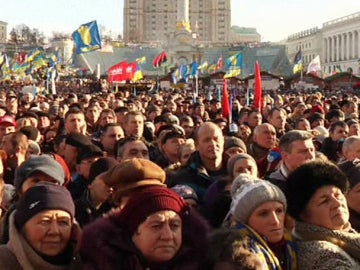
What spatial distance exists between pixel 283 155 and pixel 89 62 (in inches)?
3201

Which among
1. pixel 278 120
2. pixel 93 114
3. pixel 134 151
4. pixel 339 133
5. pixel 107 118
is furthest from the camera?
pixel 93 114

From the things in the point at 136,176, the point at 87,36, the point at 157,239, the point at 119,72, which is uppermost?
the point at 87,36

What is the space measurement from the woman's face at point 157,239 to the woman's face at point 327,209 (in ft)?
2.44

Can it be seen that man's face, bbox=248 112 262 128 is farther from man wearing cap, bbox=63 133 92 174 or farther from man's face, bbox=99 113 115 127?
man wearing cap, bbox=63 133 92 174

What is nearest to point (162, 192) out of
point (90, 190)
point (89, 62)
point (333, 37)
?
point (90, 190)

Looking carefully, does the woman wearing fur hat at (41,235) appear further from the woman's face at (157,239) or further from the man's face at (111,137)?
the man's face at (111,137)

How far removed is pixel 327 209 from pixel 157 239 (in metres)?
0.89

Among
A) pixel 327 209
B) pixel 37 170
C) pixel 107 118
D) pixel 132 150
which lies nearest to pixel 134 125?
pixel 107 118

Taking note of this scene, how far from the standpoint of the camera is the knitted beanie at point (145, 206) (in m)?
2.77

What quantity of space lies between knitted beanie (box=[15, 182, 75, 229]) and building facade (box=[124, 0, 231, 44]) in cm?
12881

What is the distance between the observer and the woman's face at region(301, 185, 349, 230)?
309cm

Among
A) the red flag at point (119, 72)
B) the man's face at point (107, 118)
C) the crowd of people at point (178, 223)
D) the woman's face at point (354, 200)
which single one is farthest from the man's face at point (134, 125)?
the red flag at point (119, 72)

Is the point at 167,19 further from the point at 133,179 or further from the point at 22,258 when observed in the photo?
the point at 22,258

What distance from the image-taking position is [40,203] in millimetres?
2930
